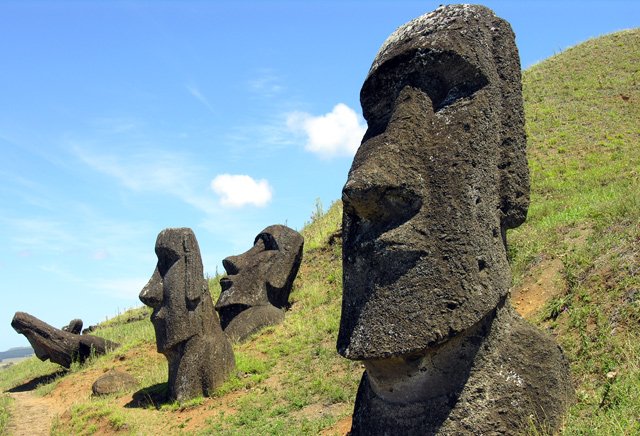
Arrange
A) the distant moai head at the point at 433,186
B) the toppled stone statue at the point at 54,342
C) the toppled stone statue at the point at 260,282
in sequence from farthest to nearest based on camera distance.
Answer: the toppled stone statue at the point at 54,342 < the toppled stone statue at the point at 260,282 < the distant moai head at the point at 433,186

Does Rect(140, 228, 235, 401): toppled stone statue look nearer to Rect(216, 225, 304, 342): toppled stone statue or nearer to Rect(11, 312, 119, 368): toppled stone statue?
Rect(216, 225, 304, 342): toppled stone statue

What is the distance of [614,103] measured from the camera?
89.3 feet

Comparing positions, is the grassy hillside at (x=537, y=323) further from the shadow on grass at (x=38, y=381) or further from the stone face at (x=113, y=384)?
the stone face at (x=113, y=384)

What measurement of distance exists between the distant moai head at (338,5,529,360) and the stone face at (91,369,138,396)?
33.1ft

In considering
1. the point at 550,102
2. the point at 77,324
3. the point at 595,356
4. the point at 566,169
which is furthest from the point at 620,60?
the point at 595,356

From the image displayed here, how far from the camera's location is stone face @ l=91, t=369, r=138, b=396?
13188 mm

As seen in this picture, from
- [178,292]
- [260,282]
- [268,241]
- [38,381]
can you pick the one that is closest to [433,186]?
[178,292]

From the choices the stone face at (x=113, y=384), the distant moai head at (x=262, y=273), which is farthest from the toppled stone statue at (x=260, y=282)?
the stone face at (x=113, y=384)

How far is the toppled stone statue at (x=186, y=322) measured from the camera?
11.2 metres

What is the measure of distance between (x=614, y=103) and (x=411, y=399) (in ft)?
86.5

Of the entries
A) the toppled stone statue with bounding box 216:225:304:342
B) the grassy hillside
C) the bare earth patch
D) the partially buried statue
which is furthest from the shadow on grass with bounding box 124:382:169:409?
the partially buried statue

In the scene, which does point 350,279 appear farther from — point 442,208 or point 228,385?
point 228,385

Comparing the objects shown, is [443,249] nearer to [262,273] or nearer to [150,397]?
[150,397]

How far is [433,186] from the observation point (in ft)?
14.4
